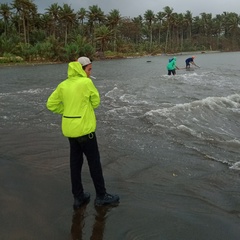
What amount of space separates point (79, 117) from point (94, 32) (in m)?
68.2

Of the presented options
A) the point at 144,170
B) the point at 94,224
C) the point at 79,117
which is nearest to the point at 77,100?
the point at 79,117

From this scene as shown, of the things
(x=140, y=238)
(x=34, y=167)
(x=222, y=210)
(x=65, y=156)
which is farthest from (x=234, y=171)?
(x=34, y=167)

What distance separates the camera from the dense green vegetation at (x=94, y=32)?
50.5 m

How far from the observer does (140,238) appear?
3.50 meters

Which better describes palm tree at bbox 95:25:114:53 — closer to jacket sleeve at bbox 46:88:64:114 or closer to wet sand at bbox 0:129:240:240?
wet sand at bbox 0:129:240:240

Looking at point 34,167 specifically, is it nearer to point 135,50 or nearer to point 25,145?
point 25,145

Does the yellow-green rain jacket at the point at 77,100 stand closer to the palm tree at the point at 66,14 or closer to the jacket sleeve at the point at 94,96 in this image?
the jacket sleeve at the point at 94,96

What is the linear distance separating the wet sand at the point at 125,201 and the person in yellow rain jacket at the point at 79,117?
11.6 inches

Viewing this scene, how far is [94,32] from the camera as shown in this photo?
226 ft

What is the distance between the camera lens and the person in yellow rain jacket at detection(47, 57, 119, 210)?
3.90 meters

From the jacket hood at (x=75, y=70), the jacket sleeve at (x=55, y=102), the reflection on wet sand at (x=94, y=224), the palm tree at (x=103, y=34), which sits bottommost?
the reflection on wet sand at (x=94, y=224)

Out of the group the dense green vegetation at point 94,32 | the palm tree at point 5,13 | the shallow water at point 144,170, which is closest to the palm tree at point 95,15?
the dense green vegetation at point 94,32

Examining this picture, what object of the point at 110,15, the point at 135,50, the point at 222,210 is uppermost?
the point at 110,15

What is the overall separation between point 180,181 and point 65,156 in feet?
7.90
